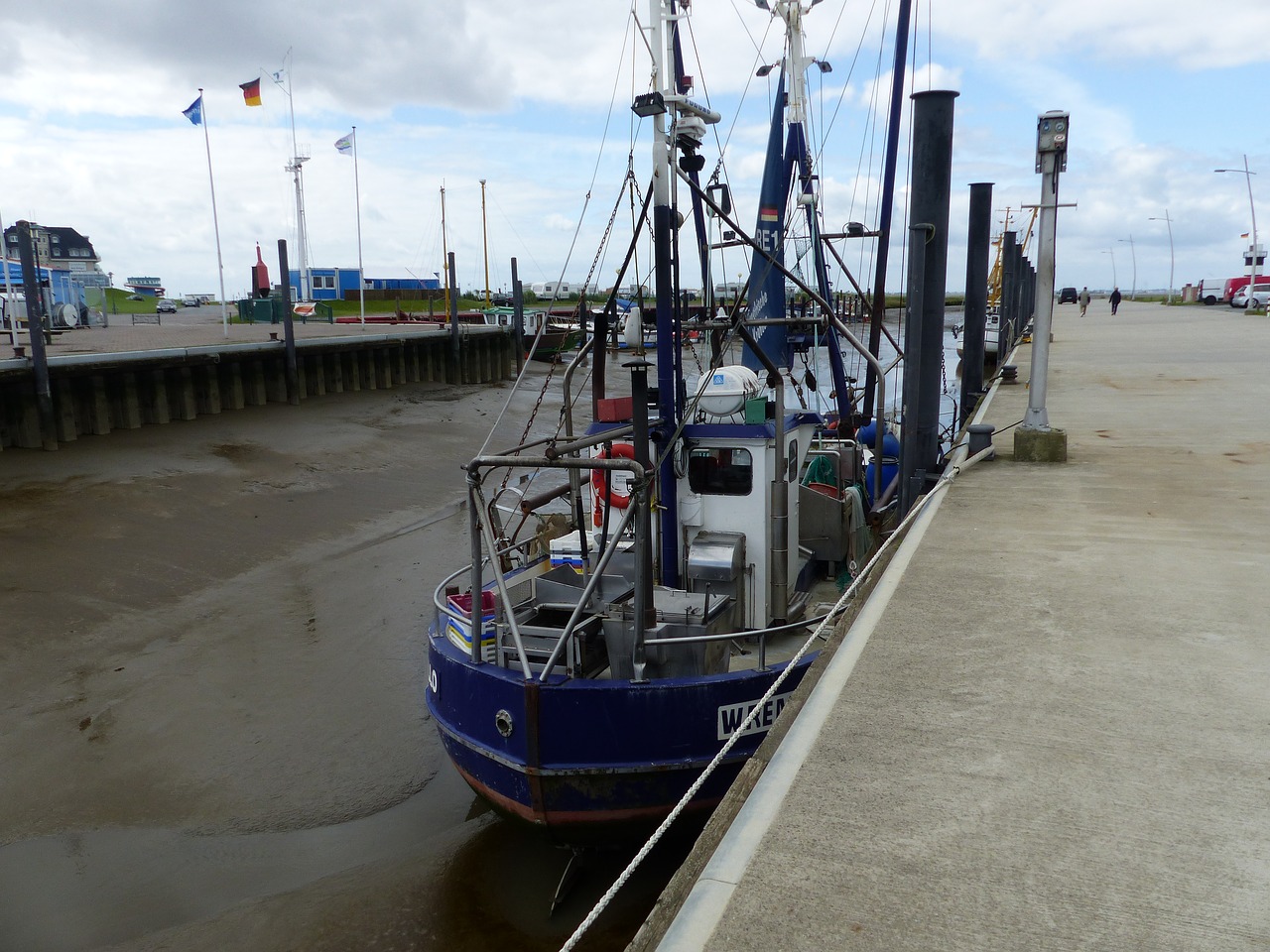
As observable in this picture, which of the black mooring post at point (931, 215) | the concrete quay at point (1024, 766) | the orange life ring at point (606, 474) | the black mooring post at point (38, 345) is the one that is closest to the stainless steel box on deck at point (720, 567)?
the orange life ring at point (606, 474)

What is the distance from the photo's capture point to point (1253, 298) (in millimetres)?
45312

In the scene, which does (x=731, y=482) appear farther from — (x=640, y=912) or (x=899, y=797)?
(x=899, y=797)

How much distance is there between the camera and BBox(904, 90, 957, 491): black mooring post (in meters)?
9.87

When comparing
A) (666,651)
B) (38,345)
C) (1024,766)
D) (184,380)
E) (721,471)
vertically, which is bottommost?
(666,651)

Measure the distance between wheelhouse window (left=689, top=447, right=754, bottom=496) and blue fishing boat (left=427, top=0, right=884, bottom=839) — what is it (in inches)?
0.5

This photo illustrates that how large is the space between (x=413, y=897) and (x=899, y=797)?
4512 millimetres

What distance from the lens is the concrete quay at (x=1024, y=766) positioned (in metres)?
2.89

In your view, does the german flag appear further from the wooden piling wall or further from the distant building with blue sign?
the distant building with blue sign

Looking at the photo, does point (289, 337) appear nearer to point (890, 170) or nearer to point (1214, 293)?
point (890, 170)

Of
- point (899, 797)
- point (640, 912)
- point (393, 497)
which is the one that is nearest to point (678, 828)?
point (640, 912)

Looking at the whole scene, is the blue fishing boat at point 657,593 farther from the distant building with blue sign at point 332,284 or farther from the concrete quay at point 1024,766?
the distant building with blue sign at point 332,284

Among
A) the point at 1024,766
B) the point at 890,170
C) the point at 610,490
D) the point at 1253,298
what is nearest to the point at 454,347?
the point at 890,170

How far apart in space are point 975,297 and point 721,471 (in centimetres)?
1079

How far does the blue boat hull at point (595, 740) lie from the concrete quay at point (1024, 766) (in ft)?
5.02
